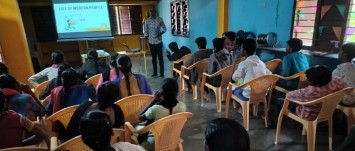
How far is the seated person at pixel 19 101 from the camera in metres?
1.77

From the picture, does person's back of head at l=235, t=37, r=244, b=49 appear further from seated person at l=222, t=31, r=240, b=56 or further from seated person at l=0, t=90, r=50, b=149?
seated person at l=0, t=90, r=50, b=149

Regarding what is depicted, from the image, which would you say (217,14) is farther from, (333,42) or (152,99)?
(152,99)

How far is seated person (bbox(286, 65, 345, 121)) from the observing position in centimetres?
192

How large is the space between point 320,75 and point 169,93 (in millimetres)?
1294

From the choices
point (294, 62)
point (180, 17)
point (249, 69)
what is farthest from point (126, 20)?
point (294, 62)

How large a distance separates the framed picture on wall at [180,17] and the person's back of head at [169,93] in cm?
496

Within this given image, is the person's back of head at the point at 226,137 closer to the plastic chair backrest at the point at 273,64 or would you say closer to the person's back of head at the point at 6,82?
the person's back of head at the point at 6,82

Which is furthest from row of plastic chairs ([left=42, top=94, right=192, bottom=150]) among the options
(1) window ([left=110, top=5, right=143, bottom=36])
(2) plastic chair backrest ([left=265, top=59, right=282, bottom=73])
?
(1) window ([left=110, top=5, right=143, bottom=36])

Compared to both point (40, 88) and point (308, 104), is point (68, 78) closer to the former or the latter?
point (40, 88)

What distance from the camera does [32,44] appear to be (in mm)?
7117

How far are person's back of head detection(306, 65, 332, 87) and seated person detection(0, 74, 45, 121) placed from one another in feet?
7.68

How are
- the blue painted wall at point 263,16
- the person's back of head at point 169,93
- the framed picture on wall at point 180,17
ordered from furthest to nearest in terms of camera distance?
1. the framed picture on wall at point 180,17
2. the blue painted wall at point 263,16
3. the person's back of head at point 169,93

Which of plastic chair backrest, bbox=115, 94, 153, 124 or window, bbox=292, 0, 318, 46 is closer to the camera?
plastic chair backrest, bbox=115, 94, 153, 124

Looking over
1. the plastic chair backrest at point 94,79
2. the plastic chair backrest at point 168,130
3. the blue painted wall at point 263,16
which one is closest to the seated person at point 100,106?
the plastic chair backrest at point 168,130
